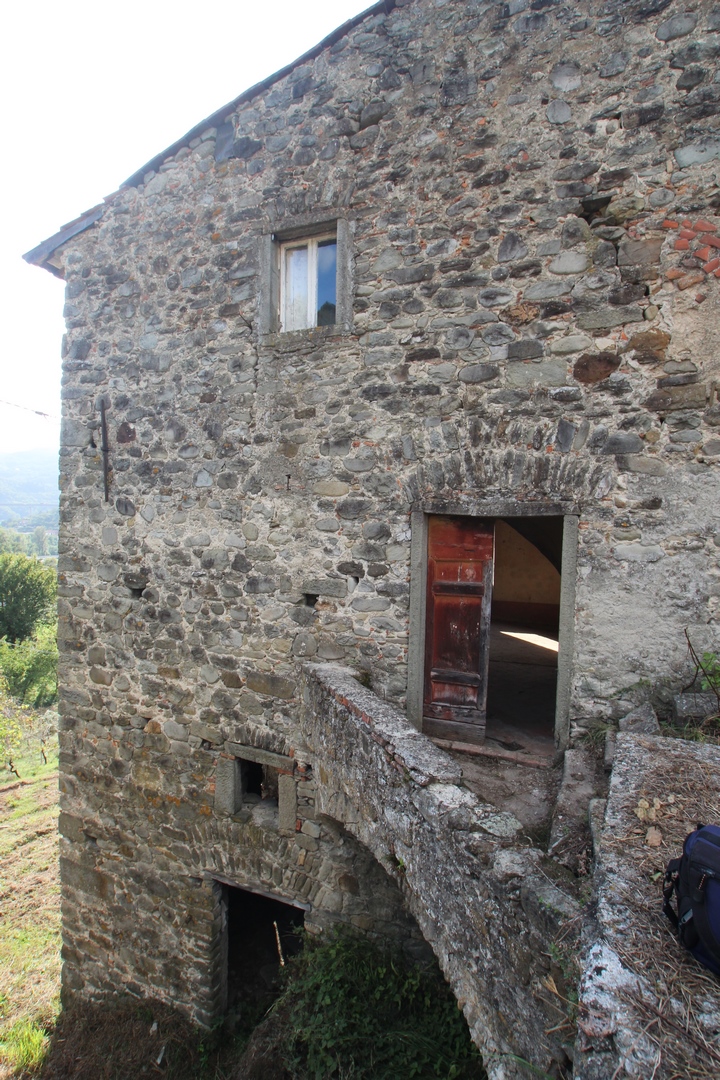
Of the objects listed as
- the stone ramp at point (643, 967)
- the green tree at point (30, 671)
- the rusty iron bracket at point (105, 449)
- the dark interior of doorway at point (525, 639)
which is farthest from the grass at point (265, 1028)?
the green tree at point (30, 671)

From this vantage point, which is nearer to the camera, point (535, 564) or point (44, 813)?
point (535, 564)

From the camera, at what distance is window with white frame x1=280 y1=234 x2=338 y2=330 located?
4.62m

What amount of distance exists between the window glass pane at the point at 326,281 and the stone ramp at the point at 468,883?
3.22 meters

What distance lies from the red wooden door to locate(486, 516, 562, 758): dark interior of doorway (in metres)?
0.35

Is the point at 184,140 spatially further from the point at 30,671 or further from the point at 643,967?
the point at 30,671

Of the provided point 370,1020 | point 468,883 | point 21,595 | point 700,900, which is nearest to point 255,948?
point 370,1020

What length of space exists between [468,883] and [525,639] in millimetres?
6747

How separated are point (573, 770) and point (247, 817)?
10.1 feet

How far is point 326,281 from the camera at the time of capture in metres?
4.65

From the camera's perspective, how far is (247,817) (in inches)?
194

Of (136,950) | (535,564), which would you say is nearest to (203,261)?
(136,950)

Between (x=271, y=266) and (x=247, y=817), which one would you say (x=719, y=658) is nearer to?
(x=247, y=817)

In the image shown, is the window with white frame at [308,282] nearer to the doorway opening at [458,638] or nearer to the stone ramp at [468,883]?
the doorway opening at [458,638]

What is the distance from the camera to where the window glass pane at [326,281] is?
4.61 meters
